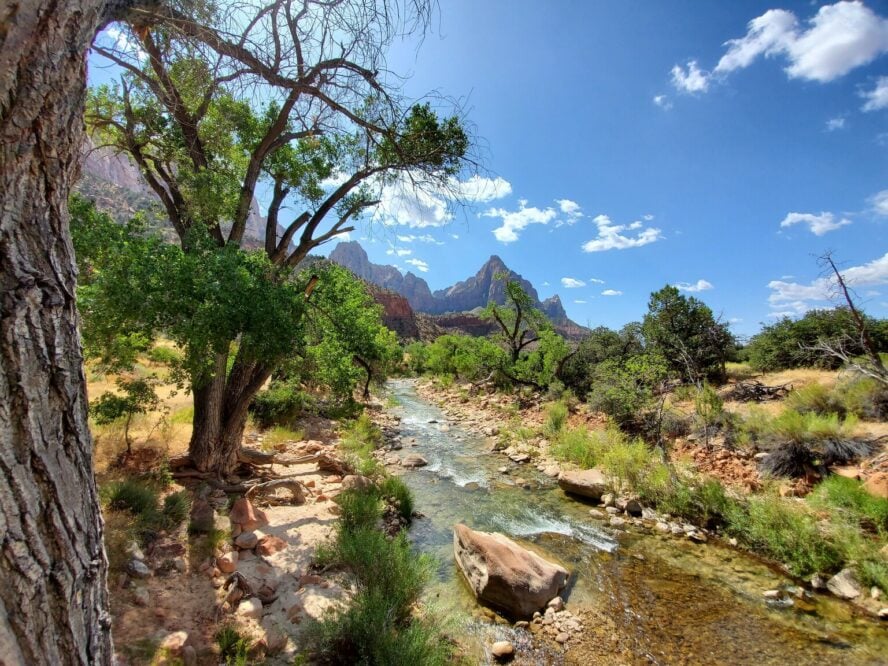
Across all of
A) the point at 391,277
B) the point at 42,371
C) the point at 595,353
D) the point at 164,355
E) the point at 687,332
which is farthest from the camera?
the point at 391,277

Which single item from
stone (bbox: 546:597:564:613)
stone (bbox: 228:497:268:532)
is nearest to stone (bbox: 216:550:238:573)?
stone (bbox: 228:497:268:532)

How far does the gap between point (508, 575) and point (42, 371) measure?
533cm

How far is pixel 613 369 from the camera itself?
15031mm

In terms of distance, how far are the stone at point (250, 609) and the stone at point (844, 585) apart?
697 centimetres

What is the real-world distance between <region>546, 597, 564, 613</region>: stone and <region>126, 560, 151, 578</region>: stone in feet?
14.8

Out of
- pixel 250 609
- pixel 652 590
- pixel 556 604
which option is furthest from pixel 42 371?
pixel 652 590

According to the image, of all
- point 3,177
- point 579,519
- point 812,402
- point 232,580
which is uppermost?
point 3,177

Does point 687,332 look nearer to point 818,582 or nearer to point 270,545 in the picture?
point 818,582

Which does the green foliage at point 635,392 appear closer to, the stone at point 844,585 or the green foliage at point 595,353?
the green foliage at point 595,353

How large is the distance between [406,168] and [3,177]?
9.40 ft

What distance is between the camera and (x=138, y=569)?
160 inches

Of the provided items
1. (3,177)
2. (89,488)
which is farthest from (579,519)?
(3,177)

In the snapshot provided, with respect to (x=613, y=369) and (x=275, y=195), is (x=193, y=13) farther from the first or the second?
(x=613, y=369)

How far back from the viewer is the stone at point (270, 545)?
17.1 feet
